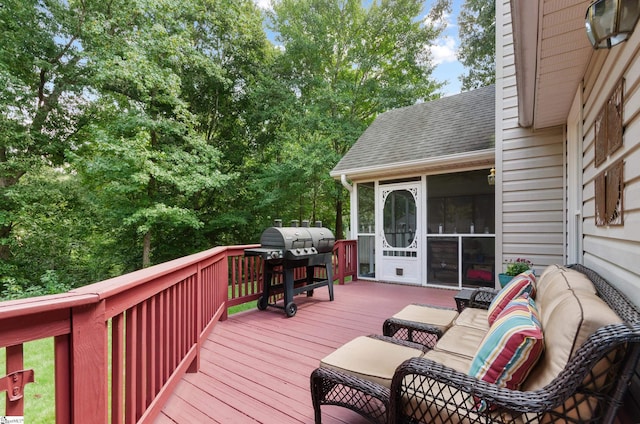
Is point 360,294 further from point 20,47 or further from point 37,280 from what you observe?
point 20,47

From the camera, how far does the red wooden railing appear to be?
864mm

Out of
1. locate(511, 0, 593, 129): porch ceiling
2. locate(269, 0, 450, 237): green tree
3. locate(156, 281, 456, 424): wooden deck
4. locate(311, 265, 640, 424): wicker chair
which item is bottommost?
locate(156, 281, 456, 424): wooden deck

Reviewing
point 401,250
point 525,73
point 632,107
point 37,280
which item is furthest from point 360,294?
point 37,280

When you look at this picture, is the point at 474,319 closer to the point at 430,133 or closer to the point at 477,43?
the point at 430,133

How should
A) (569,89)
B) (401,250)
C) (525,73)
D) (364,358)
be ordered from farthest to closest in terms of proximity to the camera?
(401,250) → (569,89) → (525,73) → (364,358)

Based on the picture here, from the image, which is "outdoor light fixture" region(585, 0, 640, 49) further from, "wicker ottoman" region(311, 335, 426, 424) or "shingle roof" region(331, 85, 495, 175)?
"shingle roof" region(331, 85, 495, 175)

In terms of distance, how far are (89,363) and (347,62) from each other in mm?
12435

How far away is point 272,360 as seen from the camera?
2773mm

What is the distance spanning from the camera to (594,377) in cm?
101

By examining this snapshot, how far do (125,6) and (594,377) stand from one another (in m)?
11.2

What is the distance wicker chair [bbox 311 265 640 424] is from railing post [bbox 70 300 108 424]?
1141 millimetres

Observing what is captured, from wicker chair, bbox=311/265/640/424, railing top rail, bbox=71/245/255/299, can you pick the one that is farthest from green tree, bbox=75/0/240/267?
wicker chair, bbox=311/265/640/424

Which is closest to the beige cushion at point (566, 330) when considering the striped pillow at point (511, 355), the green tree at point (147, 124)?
the striped pillow at point (511, 355)

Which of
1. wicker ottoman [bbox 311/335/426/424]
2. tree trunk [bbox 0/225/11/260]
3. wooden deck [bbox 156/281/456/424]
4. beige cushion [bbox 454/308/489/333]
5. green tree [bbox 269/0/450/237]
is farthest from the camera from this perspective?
green tree [bbox 269/0/450/237]
